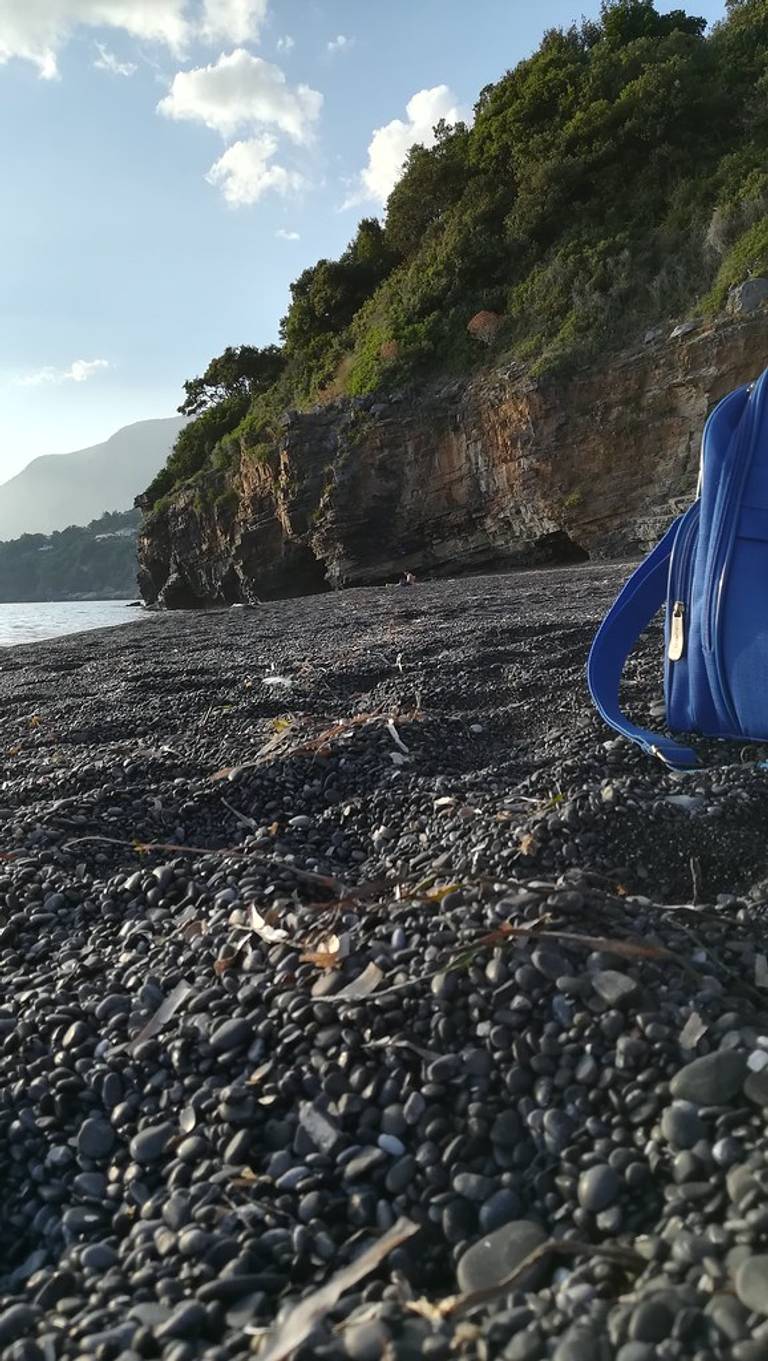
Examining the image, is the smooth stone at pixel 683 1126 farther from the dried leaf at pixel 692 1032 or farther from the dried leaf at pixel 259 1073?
the dried leaf at pixel 259 1073

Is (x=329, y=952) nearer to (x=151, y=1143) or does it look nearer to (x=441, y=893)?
(x=441, y=893)

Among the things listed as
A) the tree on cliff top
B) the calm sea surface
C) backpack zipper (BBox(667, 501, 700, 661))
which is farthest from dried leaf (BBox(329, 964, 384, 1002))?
the tree on cliff top

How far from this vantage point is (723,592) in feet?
8.55

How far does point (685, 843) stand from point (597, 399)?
18879 mm

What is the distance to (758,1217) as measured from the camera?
2.95 ft

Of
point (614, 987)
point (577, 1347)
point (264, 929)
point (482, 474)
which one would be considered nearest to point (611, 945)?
point (614, 987)

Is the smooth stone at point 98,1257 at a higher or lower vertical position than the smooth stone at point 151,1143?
lower

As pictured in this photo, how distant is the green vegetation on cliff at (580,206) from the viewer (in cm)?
1870

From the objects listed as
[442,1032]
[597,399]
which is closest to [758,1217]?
[442,1032]

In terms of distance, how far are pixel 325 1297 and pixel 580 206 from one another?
2531cm

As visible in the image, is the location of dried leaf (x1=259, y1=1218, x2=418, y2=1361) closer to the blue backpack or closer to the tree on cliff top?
the blue backpack

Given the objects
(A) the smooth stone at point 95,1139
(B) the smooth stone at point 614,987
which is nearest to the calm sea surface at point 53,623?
(A) the smooth stone at point 95,1139

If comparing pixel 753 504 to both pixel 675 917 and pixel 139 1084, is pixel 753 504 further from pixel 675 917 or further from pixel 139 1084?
pixel 139 1084

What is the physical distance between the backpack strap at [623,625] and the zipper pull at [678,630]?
0.37ft
